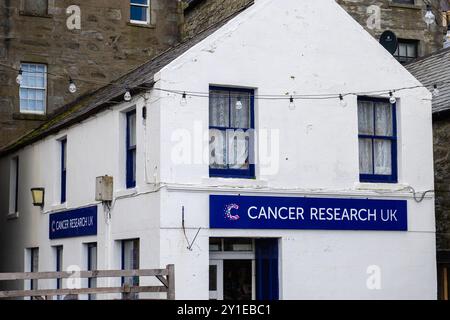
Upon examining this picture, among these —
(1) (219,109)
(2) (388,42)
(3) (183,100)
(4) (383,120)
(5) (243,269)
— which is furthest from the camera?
(2) (388,42)

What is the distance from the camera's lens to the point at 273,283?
63.1 ft

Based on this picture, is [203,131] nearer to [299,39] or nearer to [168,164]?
[168,164]

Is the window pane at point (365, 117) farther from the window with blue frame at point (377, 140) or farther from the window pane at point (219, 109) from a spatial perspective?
the window pane at point (219, 109)

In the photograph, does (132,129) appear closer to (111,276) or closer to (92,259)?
(92,259)

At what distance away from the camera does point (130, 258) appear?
19719mm

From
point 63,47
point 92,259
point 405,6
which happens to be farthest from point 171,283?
point 405,6

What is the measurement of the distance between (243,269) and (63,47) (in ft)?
45.4

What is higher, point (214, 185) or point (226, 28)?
point (226, 28)

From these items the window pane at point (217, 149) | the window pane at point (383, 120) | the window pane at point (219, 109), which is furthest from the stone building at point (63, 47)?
the window pane at point (383, 120)

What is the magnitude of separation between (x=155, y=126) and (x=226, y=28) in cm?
255

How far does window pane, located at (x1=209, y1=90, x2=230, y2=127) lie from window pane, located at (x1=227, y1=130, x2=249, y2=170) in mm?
264

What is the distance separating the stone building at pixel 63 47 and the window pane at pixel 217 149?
1205cm

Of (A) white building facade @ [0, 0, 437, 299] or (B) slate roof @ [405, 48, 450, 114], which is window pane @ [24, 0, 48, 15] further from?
(B) slate roof @ [405, 48, 450, 114]
